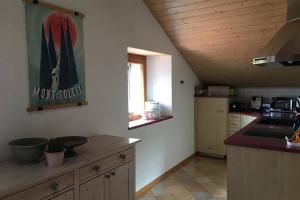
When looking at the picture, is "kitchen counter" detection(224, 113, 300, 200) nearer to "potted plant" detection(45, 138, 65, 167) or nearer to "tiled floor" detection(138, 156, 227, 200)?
"tiled floor" detection(138, 156, 227, 200)

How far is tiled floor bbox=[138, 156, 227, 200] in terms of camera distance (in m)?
3.06

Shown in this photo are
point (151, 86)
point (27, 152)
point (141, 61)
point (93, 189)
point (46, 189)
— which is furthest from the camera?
point (151, 86)

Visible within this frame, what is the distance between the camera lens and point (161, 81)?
3.76 meters

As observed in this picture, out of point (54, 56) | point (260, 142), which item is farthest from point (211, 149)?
point (54, 56)

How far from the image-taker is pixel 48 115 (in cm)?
194

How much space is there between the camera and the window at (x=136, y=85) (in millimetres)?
3429

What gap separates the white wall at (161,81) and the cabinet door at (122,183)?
181 cm

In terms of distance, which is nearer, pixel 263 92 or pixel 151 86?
pixel 151 86

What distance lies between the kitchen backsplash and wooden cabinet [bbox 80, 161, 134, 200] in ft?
10.7

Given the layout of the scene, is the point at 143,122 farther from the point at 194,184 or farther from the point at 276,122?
the point at 276,122

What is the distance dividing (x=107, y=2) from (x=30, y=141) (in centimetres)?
150

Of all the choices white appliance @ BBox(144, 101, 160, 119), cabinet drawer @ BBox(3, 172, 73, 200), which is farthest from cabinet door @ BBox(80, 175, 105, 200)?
white appliance @ BBox(144, 101, 160, 119)

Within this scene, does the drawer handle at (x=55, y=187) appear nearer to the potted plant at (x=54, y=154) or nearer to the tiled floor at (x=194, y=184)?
the potted plant at (x=54, y=154)

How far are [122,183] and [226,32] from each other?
2230mm
